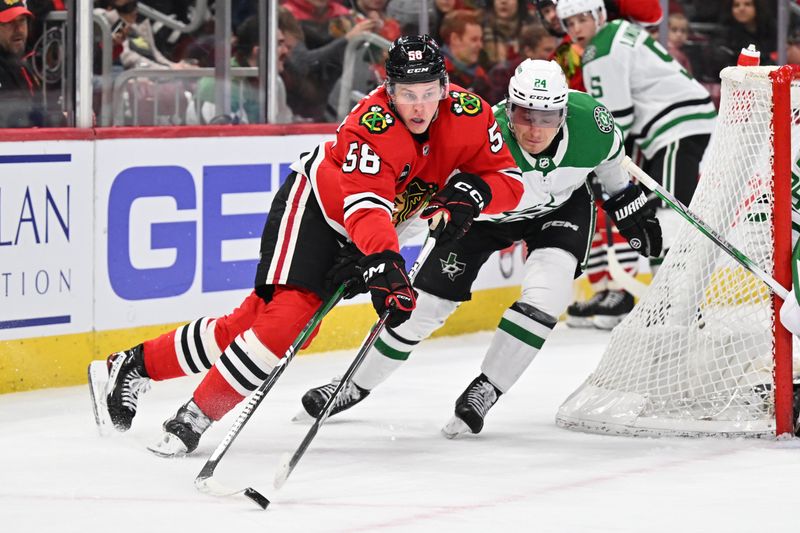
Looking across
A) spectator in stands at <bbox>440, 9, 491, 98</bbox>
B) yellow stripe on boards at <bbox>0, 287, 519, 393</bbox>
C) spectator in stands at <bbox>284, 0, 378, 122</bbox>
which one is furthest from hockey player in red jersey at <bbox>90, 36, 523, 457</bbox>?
spectator in stands at <bbox>440, 9, 491, 98</bbox>

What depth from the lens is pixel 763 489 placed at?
3.44 m

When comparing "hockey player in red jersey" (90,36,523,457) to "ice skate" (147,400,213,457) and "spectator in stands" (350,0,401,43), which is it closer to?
"ice skate" (147,400,213,457)

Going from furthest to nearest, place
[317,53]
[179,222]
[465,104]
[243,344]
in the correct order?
[317,53] → [179,222] → [465,104] → [243,344]

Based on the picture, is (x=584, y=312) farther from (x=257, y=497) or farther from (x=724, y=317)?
(x=257, y=497)

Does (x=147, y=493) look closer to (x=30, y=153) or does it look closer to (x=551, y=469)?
(x=551, y=469)

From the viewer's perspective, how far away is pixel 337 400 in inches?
169

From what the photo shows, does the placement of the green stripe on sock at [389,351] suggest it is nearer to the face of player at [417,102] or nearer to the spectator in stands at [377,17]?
the face of player at [417,102]

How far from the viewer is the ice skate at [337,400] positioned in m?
4.29

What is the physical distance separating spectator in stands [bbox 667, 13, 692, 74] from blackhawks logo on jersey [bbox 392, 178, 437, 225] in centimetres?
356

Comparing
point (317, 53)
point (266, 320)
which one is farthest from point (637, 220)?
point (317, 53)

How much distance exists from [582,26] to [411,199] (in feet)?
7.86

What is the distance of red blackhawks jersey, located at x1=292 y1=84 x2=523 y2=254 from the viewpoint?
11.6ft

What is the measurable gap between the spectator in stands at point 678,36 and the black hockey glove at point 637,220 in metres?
3.08

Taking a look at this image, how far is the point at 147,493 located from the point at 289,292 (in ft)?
2.08
